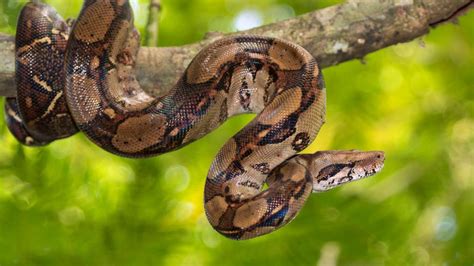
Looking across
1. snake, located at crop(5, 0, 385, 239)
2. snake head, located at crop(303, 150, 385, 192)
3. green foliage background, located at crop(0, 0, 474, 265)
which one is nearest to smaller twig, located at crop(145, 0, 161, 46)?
snake, located at crop(5, 0, 385, 239)

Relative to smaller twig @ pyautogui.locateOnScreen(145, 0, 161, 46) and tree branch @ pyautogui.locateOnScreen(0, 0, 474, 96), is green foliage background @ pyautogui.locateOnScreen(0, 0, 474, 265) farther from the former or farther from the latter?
smaller twig @ pyautogui.locateOnScreen(145, 0, 161, 46)

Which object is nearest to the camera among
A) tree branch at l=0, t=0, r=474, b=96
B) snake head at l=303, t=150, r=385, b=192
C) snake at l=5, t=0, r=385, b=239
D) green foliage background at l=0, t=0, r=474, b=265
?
snake at l=5, t=0, r=385, b=239

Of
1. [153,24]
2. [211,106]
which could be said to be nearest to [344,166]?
[211,106]

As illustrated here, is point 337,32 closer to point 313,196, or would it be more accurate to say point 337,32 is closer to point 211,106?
point 211,106

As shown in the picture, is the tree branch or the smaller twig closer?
the tree branch

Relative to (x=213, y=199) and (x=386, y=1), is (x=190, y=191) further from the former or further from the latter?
(x=386, y=1)

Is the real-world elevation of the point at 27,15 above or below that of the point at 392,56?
above

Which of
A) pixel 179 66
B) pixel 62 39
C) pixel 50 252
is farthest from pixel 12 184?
pixel 179 66

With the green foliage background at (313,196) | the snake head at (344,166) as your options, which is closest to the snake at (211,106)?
the snake head at (344,166)
